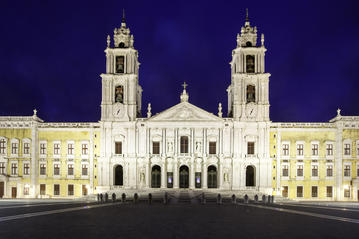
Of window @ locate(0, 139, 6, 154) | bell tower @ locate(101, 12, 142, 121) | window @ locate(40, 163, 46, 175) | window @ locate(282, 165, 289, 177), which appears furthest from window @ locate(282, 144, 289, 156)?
window @ locate(0, 139, 6, 154)

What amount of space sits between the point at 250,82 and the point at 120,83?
59.7 feet

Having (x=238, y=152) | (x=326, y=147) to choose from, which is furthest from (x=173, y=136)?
(x=326, y=147)

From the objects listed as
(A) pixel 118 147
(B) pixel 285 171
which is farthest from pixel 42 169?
(B) pixel 285 171

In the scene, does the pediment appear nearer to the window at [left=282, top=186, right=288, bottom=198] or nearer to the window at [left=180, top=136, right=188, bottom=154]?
the window at [left=180, top=136, right=188, bottom=154]

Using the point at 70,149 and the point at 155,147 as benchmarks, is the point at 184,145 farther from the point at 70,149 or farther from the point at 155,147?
the point at 70,149

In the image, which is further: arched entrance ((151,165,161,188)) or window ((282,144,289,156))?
arched entrance ((151,165,161,188))

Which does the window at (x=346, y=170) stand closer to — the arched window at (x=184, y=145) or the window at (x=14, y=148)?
the arched window at (x=184, y=145)

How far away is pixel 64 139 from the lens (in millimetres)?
48625

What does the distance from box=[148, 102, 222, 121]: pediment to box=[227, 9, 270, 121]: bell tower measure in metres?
3.84

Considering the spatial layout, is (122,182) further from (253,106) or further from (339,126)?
(339,126)

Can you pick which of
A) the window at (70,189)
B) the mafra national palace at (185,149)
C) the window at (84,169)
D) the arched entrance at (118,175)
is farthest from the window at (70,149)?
the arched entrance at (118,175)

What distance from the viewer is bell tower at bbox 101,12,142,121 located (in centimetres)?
4803

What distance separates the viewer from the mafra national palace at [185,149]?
152 ft

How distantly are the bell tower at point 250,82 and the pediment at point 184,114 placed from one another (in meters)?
3.84
